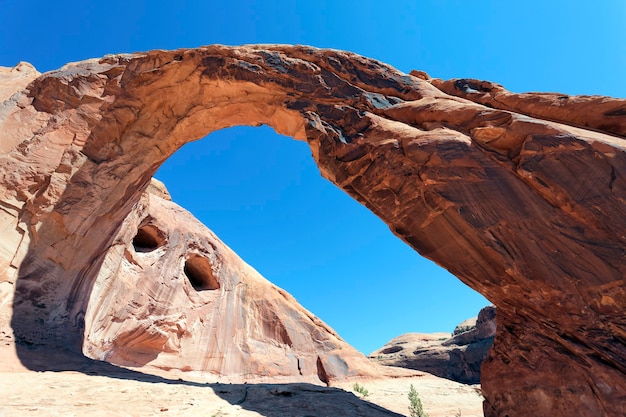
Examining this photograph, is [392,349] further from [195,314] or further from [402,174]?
[402,174]

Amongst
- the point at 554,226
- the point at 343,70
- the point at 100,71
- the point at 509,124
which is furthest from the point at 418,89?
the point at 100,71

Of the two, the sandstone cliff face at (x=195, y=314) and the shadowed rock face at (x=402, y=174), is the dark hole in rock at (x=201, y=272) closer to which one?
the sandstone cliff face at (x=195, y=314)

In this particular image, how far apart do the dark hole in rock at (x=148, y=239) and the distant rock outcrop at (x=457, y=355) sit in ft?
102

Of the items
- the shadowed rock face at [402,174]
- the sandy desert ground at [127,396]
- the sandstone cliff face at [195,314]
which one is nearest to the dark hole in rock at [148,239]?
the sandstone cliff face at [195,314]

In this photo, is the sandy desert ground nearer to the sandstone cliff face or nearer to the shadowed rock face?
the shadowed rock face

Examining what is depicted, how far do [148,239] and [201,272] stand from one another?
4.76 meters

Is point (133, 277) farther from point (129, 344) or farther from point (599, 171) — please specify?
point (599, 171)

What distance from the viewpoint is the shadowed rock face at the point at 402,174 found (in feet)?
26.3

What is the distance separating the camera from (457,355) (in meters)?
39.2

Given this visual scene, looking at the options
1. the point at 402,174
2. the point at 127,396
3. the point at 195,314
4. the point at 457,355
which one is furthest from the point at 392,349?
the point at 127,396

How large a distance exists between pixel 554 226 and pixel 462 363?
35.7m

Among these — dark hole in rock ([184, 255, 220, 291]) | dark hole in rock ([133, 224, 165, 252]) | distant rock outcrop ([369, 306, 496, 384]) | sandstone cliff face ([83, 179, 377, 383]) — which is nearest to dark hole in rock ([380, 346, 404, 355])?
distant rock outcrop ([369, 306, 496, 384])

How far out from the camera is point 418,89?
13.3m

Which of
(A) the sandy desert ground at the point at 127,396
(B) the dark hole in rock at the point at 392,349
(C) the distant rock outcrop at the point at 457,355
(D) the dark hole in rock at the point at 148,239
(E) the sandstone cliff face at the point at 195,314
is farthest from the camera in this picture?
(B) the dark hole in rock at the point at 392,349
